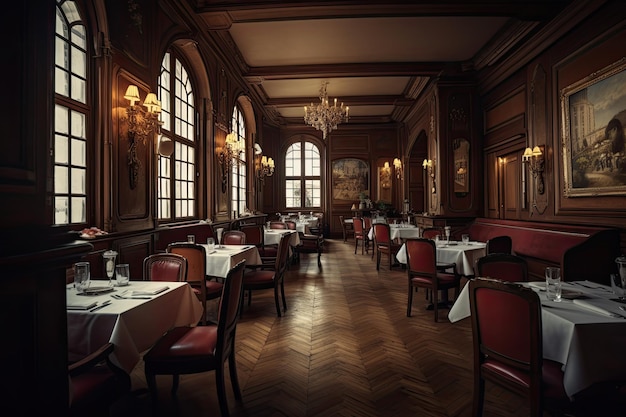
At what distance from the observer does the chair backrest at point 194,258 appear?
3.48m

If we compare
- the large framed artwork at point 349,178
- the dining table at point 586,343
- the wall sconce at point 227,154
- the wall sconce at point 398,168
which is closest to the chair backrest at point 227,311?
the dining table at point 586,343

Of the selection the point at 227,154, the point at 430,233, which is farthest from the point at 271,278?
the point at 227,154

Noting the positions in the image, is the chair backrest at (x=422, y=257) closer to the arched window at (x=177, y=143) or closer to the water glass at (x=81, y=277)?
the water glass at (x=81, y=277)

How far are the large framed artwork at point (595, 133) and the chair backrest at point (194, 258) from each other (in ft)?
16.1

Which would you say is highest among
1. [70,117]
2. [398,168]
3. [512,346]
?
[398,168]

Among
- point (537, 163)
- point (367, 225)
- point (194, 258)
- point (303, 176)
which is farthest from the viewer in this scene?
point (303, 176)

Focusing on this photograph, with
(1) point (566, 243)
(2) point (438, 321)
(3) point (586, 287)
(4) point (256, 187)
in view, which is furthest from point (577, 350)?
(4) point (256, 187)

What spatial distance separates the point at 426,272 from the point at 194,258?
8.27ft

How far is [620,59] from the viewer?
171 inches

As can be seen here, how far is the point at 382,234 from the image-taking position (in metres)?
6.98

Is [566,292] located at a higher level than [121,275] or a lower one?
lower

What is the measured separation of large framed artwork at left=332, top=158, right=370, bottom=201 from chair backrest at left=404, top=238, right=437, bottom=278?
29.1 feet

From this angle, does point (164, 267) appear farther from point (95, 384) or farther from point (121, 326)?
point (95, 384)

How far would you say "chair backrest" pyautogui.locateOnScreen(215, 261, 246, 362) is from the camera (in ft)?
6.68
